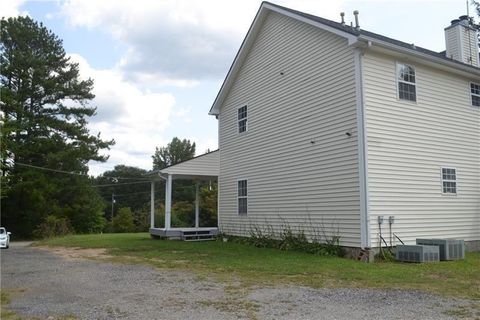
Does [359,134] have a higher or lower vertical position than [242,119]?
lower

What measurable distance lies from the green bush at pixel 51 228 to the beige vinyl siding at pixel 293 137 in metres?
14.8

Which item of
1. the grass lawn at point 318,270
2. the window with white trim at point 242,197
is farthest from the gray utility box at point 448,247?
the window with white trim at point 242,197

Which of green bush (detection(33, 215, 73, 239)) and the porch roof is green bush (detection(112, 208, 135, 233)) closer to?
green bush (detection(33, 215, 73, 239))

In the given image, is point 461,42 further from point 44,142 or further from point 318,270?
point 44,142

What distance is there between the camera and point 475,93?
14.6 meters

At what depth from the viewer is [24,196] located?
31.6 m

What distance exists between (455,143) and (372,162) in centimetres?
388

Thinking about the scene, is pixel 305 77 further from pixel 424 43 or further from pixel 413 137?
pixel 424 43

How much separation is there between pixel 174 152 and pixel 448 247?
A: 62.9 meters

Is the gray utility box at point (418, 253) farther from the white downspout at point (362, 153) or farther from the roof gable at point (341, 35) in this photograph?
the roof gable at point (341, 35)

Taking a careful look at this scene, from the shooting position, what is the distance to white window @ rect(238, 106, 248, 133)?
1760 centimetres

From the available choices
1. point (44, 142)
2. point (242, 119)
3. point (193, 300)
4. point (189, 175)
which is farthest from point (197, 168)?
point (44, 142)

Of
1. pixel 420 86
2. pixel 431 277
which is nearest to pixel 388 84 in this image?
pixel 420 86

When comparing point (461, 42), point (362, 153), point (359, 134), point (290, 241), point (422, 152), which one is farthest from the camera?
point (461, 42)
